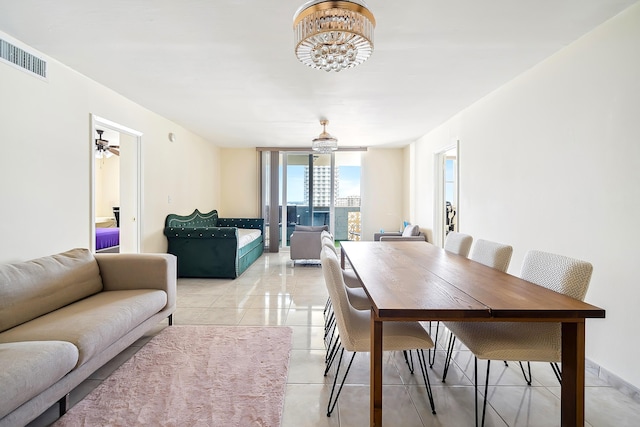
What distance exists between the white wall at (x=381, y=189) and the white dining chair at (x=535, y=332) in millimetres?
5286

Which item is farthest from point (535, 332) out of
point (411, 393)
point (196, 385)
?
point (196, 385)

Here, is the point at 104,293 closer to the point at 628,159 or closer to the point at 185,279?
the point at 185,279

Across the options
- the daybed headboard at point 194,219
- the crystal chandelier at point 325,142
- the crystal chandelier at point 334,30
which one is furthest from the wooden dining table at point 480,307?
the daybed headboard at point 194,219

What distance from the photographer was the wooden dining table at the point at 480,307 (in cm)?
128

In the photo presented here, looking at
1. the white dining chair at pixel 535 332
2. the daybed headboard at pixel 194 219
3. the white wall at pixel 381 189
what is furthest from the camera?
the white wall at pixel 381 189

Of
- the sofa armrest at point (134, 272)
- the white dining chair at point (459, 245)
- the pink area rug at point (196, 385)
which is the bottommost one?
the pink area rug at point (196, 385)

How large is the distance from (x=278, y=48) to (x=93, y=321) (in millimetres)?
2308

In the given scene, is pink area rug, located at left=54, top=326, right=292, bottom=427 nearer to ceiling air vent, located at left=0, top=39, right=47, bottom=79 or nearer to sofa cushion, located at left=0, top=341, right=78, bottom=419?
sofa cushion, located at left=0, top=341, right=78, bottom=419

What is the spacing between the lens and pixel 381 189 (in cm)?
714

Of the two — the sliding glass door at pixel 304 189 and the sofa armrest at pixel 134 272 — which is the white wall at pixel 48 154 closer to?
the sofa armrest at pixel 134 272

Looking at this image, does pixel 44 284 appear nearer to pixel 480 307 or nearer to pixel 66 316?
pixel 66 316

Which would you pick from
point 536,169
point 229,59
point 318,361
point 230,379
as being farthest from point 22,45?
point 536,169

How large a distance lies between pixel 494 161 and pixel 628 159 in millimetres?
1518

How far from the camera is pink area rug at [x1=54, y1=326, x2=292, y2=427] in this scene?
64.4 inches
